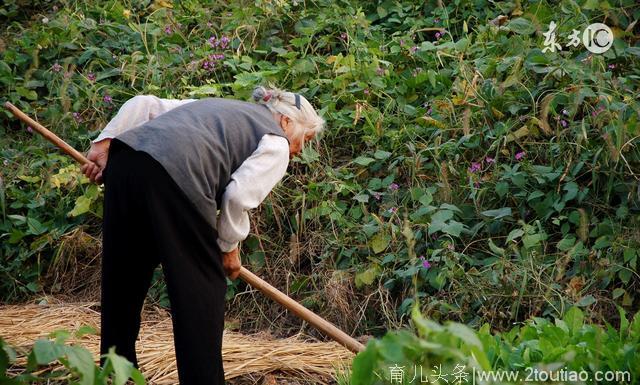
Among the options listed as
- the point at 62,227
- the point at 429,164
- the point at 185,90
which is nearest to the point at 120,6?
the point at 185,90

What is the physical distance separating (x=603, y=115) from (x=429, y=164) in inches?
35.7

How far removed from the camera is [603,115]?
437 cm

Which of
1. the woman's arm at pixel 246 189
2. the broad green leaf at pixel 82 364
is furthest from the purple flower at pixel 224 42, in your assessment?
the broad green leaf at pixel 82 364

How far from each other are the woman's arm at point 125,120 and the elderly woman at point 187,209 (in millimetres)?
28

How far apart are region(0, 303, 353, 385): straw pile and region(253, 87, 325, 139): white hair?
0.97 metres

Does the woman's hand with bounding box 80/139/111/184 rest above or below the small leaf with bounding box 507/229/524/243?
above

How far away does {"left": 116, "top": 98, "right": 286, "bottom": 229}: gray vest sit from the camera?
308 cm

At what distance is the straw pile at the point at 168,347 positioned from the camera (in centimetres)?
391

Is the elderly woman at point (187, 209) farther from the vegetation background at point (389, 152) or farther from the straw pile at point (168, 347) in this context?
the vegetation background at point (389, 152)

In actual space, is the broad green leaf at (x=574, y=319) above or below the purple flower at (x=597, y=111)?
below

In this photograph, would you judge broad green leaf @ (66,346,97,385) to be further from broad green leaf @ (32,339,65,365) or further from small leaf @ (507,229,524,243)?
small leaf @ (507,229,524,243)

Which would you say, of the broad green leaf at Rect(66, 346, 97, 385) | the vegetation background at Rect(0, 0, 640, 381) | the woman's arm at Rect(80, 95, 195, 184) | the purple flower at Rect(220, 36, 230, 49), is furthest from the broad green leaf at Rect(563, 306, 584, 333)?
the purple flower at Rect(220, 36, 230, 49)

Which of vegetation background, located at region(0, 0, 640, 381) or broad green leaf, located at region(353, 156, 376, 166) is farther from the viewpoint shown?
broad green leaf, located at region(353, 156, 376, 166)

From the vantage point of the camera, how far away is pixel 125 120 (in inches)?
137
